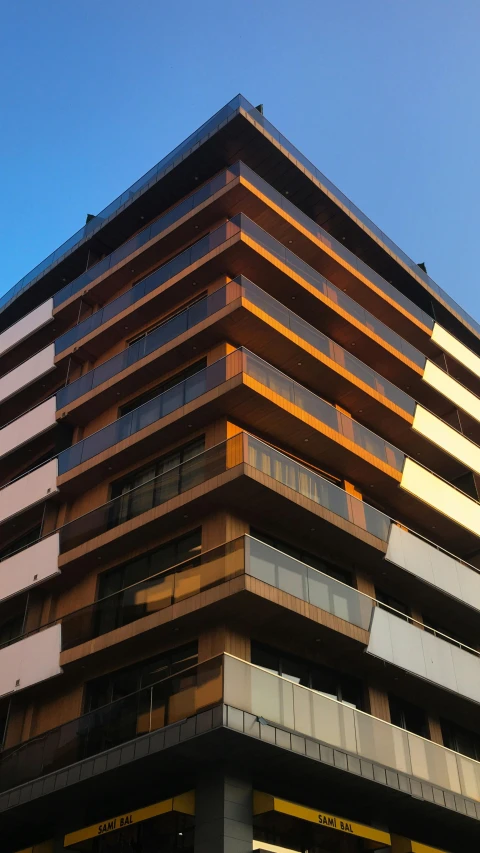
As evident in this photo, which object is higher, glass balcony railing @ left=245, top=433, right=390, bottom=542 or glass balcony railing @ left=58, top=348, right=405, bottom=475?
glass balcony railing @ left=58, top=348, right=405, bottom=475

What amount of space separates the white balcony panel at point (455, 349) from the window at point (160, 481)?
49.5ft

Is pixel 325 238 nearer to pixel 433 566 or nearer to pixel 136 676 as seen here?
pixel 433 566

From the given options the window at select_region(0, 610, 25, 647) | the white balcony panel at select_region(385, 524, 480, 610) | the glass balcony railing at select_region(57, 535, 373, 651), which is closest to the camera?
the glass balcony railing at select_region(57, 535, 373, 651)

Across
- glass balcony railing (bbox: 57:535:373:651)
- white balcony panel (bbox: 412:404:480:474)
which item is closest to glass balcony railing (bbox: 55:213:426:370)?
white balcony panel (bbox: 412:404:480:474)

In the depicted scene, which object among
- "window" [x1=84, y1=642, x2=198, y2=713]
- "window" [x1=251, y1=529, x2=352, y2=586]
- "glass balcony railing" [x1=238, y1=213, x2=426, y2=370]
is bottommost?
"window" [x1=84, y1=642, x2=198, y2=713]

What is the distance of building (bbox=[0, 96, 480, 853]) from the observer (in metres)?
18.0

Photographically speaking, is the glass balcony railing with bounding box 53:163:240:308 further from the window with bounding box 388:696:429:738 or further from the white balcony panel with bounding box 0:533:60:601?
the window with bounding box 388:696:429:738

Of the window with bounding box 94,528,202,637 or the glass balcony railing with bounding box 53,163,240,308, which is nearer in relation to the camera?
the window with bounding box 94,528,202,637

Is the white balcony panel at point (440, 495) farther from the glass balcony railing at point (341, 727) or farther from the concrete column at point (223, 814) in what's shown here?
the concrete column at point (223, 814)

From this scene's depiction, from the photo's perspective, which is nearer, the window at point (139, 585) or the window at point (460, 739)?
the window at point (139, 585)

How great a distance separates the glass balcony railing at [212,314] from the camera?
24.6 meters

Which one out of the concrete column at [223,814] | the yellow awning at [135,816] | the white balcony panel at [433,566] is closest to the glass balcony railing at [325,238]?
the white balcony panel at [433,566]

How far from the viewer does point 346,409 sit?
28.0 meters

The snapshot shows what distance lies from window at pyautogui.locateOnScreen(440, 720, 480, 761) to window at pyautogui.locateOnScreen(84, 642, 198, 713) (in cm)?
950
